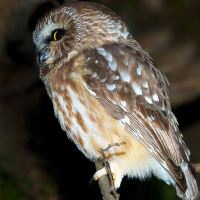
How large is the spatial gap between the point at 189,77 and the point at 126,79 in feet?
8.56

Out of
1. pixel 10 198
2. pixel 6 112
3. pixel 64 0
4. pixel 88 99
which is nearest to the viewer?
pixel 88 99

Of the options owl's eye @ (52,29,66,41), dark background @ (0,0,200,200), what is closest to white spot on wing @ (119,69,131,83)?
owl's eye @ (52,29,66,41)

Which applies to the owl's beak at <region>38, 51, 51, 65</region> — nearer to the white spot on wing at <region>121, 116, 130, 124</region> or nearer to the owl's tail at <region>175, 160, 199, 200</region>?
the white spot on wing at <region>121, 116, 130, 124</region>

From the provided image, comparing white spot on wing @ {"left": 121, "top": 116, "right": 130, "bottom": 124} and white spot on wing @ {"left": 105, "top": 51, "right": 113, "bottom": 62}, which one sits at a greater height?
white spot on wing @ {"left": 105, "top": 51, "right": 113, "bottom": 62}

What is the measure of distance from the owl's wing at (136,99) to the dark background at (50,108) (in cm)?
213

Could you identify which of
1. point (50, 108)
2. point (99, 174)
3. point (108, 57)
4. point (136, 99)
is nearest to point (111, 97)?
point (136, 99)

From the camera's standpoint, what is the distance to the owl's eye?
354cm

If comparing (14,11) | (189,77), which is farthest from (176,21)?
(14,11)

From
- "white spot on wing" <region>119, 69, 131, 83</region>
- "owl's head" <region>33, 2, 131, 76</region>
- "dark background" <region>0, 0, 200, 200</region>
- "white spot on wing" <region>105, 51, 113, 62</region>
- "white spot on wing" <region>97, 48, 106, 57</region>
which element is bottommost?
"dark background" <region>0, 0, 200, 200</region>

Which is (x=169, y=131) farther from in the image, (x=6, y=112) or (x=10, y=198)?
(x=6, y=112)

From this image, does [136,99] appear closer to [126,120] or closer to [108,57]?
[126,120]

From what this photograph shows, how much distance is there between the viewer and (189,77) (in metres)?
5.76

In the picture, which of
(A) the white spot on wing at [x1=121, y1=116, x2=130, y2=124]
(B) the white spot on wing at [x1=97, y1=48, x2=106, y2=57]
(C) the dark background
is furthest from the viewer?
(C) the dark background

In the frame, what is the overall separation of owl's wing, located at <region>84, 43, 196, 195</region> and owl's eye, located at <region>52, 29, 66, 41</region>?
258 millimetres
